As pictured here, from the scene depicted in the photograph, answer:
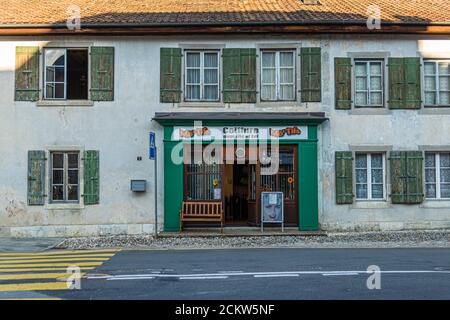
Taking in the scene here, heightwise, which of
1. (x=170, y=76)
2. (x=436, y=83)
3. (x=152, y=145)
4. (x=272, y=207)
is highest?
(x=170, y=76)

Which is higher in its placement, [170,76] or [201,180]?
[170,76]

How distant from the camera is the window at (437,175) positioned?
52.4ft

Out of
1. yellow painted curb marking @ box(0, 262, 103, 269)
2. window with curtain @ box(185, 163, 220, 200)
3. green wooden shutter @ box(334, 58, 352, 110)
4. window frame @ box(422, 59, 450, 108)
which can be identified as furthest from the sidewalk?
window frame @ box(422, 59, 450, 108)

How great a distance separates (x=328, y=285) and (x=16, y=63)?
12.1 m

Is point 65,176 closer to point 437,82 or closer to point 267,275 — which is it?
point 267,275

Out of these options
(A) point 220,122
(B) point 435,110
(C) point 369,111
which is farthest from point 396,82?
(A) point 220,122

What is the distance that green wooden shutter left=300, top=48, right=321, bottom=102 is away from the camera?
15.8 meters

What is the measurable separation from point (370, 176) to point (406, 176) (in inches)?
41.7

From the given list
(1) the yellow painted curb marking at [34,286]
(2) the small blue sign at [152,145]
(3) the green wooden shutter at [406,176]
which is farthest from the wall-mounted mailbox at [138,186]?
(3) the green wooden shutter at [406,176]

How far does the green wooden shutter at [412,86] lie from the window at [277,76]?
11.4ft

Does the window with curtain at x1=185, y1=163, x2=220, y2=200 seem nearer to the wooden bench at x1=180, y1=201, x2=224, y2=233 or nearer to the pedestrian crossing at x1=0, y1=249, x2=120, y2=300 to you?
the wooden bench at x1=180, y1=201, x2=224, y2=233

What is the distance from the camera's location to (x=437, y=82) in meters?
16.1

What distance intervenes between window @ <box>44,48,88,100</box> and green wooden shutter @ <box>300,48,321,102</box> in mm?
6661
